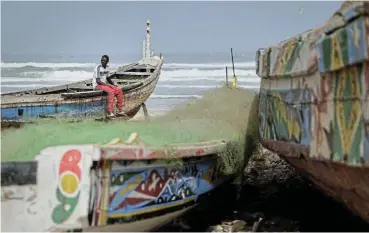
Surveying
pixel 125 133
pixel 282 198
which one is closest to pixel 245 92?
pixel 282 198

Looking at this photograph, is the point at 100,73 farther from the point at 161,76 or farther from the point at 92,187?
the point at 161,76

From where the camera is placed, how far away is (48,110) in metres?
11.0

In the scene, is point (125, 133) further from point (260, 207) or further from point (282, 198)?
point (282, 198)

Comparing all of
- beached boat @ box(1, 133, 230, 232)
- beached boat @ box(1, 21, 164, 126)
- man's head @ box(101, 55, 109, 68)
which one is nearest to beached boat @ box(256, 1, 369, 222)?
beached boat @ box(1, 133, 230, 232)

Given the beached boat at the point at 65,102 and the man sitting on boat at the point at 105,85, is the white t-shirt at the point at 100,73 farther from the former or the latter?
the beached boat at the point at 65,102

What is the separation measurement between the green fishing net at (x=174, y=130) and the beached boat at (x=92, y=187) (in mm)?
203

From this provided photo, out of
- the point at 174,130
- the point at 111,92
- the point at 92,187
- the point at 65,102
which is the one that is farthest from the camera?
the point at 111,92

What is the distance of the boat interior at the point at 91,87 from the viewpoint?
11555 millimetres

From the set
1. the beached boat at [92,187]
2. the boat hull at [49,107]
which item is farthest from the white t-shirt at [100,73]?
the beached boat at [92,187]

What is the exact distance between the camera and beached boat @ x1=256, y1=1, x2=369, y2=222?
14.9ft

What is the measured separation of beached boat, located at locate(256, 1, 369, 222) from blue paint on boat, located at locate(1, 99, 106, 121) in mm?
5901

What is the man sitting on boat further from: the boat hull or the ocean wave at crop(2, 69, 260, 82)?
the ocean wave at crop(2, 69, 260, 82)

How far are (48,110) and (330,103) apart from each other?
24.4ft

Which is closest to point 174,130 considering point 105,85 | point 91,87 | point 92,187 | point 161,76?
point 92,187
